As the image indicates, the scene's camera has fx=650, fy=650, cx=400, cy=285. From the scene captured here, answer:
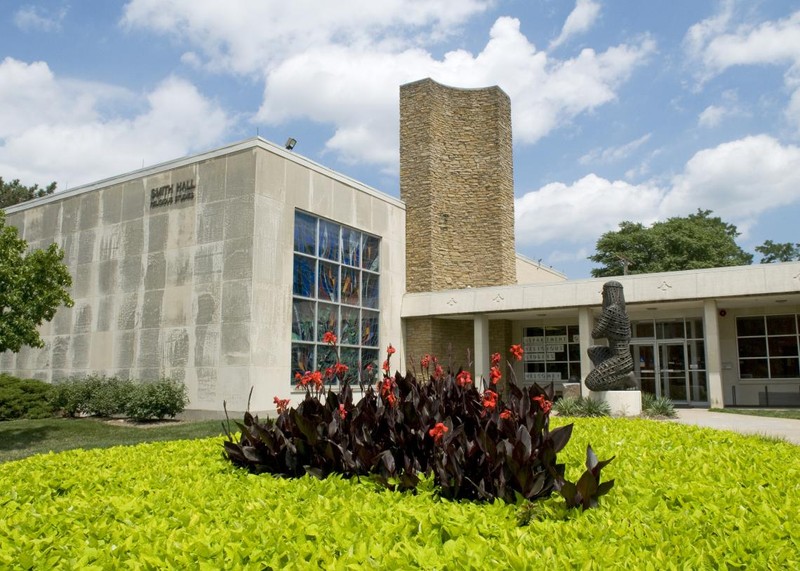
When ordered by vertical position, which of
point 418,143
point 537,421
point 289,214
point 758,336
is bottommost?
point 537,421

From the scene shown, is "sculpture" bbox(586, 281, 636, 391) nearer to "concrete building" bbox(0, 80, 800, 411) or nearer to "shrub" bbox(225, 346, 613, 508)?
"concrete building" bbox(0, 80, 800, 411)

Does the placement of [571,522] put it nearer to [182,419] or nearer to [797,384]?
[182,419]

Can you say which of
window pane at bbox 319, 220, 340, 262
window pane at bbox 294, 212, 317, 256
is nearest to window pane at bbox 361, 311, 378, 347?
window pane at bbox 319, 220, 340, 262

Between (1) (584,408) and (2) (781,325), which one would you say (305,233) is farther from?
(2) (781,325)

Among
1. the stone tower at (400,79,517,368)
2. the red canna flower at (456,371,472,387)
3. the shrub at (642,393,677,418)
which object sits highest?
the stone tower at (400,79,517,368)

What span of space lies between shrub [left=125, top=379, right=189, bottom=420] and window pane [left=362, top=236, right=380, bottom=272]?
791 cm

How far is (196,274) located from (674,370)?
17.1 m

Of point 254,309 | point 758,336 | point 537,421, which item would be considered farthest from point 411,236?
point 537,421

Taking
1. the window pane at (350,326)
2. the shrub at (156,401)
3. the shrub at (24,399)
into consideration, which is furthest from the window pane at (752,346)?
the shrub at (24,399)

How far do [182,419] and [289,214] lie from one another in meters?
6.48

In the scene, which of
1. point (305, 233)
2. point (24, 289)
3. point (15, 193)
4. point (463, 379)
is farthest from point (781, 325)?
point (15, 193)

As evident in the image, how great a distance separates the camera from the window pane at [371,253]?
22.8 metres

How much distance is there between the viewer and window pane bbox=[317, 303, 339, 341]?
20017 millimetres

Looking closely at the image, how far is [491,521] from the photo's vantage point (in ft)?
12.4
